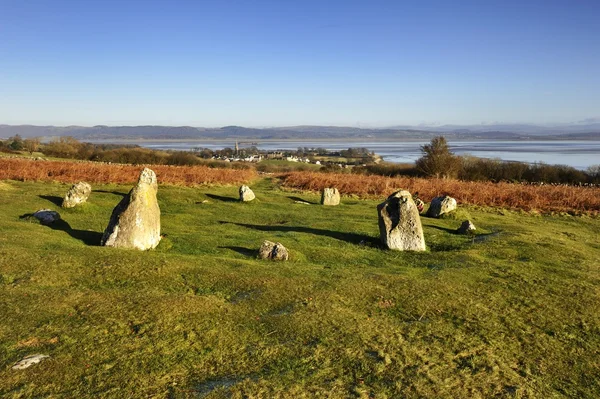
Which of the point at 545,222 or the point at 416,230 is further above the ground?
the point at 416,230

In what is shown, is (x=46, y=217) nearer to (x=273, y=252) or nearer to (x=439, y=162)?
(x=273, y=252)

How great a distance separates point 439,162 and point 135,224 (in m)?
43.5

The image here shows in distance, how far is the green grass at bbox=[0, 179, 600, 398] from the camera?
641cm

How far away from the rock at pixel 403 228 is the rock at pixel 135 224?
7624 mm

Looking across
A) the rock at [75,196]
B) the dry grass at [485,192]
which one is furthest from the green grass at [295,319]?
the dry grass at [485,192]

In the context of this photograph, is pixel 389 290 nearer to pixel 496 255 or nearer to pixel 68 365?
pixel 496 255

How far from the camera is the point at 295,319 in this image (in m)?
8.56

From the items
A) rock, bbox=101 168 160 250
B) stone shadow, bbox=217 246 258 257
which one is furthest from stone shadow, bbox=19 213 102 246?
stone shadow, bbox=217 246 258 257

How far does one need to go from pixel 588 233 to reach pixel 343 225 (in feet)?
36.5

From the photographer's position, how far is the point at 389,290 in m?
10.4

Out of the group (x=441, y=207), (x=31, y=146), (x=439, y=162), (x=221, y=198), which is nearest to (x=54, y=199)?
(x=221, y=198)

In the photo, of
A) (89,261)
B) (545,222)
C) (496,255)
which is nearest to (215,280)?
(89,261)

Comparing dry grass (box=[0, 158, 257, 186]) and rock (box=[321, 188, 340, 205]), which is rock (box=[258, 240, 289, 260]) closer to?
rock (box=[321, 188, 340, 205])

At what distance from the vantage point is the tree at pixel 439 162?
50.9m
